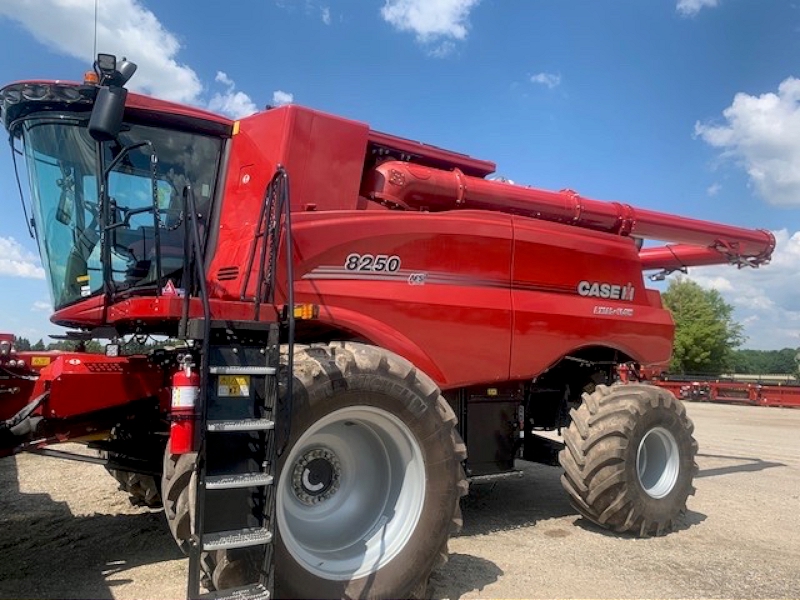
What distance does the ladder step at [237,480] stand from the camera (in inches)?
136

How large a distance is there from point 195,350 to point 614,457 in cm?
374

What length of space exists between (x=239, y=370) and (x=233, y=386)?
0.09m

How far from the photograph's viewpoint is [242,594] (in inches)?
135

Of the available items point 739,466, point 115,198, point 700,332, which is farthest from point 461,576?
point 700,332

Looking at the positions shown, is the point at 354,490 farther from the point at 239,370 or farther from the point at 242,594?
the point at 239,370

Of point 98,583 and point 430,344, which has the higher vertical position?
point 430,344

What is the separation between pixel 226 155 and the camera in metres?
5.43

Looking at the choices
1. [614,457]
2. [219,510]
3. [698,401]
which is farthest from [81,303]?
[698,401]

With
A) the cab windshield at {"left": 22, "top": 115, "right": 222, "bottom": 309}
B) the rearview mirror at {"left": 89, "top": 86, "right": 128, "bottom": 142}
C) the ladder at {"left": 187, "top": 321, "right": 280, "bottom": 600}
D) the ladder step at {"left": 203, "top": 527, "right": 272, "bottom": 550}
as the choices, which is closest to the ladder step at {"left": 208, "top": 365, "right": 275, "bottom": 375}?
the ladder at {"left": 187, "top": 321, "right": 280, "bottom": 600}

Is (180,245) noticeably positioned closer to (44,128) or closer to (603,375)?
(44,128)

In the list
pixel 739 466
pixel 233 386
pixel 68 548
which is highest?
pixel 233 386

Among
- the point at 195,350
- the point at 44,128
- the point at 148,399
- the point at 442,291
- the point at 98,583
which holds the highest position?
the point at 44,128

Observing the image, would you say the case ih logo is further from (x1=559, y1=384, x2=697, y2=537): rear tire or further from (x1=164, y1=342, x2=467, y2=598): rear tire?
(x1=164, y1=342, x2=467, y2=598): rear tire

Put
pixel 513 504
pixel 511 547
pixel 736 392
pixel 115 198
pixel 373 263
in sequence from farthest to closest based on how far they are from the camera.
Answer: pixel 736 392 → pixel 513 504 → pixel 511 547 → pixel 373 263 → pixel 115 198
